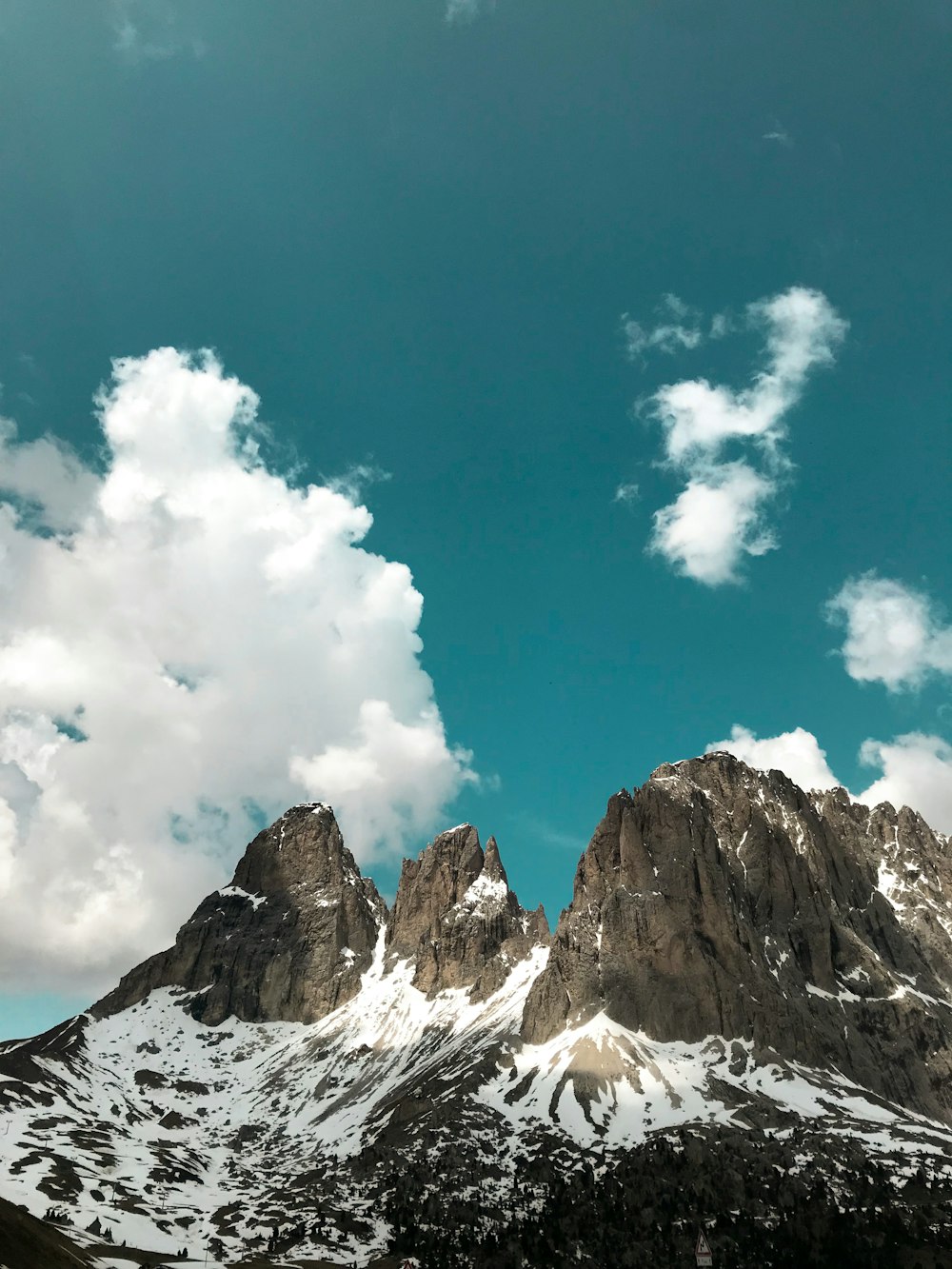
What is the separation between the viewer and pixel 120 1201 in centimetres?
19725

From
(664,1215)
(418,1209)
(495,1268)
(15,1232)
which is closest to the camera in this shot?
(15,1232)

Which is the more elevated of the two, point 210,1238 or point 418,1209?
point 418,1209

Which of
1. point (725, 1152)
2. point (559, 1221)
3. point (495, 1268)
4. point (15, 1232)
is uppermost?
point (725, 1152)

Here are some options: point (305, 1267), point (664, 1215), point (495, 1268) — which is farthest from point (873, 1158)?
point (305, 1267)

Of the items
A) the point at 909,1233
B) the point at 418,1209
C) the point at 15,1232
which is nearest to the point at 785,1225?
the point at 909,1233

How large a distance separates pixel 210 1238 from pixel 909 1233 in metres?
135

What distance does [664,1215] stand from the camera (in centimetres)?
17762

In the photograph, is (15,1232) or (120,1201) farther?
(120,1201)

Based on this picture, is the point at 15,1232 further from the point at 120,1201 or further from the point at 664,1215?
the point at 664,1215

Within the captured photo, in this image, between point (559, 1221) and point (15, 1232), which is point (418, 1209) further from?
point (15, 1232)

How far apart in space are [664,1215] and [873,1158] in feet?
178

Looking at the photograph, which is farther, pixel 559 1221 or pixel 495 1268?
pixel 559 1221

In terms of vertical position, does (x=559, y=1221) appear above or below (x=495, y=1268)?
above

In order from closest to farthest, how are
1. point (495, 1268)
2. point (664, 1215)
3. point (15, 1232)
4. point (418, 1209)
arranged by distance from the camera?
point (15, 1232)
point (495, 1268)
point (664, 1215)
point (418, 1209)
